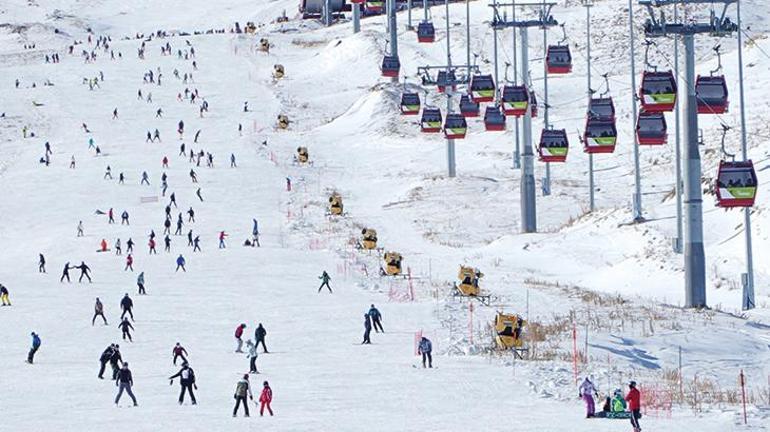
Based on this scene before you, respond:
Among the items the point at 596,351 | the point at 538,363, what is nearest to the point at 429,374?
the point at 538,363

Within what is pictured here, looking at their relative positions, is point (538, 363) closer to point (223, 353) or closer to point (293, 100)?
point (223, 353)

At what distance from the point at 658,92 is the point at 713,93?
2.33 meters

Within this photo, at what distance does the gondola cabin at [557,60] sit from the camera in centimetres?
7175

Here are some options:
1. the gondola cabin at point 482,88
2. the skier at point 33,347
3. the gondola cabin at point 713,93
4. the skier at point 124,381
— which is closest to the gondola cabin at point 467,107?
the gondola cabin at point 482,88

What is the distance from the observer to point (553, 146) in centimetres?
6531

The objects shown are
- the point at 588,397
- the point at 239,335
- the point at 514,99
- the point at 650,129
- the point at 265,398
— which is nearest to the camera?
the point at 588,397

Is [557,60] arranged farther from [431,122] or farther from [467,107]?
[431,122]

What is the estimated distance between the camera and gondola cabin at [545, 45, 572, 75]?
235ft

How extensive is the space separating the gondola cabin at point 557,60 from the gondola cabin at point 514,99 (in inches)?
231

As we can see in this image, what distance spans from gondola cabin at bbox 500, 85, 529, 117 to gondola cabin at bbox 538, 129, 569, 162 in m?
1.49

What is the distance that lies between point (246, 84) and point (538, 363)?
90.2 meters

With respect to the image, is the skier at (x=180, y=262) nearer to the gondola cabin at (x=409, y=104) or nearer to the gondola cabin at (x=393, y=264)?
the gondola cabin at (x=393, y=264)

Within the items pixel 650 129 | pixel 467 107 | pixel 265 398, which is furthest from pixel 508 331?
pixel 467 107

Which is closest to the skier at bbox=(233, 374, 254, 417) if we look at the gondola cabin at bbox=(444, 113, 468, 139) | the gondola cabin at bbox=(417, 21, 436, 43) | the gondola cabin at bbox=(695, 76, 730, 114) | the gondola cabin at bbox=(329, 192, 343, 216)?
the gondola cabin at bbox=(695, 76, 730, 114)
